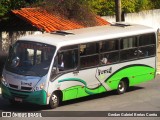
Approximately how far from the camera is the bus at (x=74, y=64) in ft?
55.6

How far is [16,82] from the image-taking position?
17031 millimetres

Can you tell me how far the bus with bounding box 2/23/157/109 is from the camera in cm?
1694

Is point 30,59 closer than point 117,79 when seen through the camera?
Yes

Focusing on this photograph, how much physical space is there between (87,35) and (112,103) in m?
2.62

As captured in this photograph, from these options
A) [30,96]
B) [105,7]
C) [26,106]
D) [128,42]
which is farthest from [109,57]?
[105,7]

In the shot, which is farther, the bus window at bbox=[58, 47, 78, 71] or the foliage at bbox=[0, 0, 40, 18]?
the foliage at bbox=[0, 0, 40, 18]

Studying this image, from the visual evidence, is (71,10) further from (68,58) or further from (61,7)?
(68,58)

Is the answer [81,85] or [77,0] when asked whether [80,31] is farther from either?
[77,0]

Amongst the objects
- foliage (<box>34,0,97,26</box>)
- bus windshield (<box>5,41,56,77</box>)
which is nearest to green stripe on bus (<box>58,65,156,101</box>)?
bus windshield (<box>5,41,56,77</box>)

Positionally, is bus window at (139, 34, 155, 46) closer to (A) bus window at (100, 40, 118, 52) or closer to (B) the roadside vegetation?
(A) bus window at (100, 40, 118, 52)

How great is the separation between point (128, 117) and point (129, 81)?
187 inches

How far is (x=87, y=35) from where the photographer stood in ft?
61.7

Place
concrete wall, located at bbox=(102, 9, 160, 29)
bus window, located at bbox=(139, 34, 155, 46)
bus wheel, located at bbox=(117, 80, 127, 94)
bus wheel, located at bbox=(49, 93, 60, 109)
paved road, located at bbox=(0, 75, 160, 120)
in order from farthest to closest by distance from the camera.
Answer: concrete wall, located at bbox=(102, 9, 160, 29)
bus window, located at bbox=(139, 34, 155, 46)
bus wheel, located at bbox=(117, 80, 127, 94)
paved road, located at bbox=(0, 75, 160, 120)
bus wheel, located at bbox=(49, 93, 60, 109)

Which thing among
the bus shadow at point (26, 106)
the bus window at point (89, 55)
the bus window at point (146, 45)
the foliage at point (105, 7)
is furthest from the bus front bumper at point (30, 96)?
the foliage at point (105, 7)
